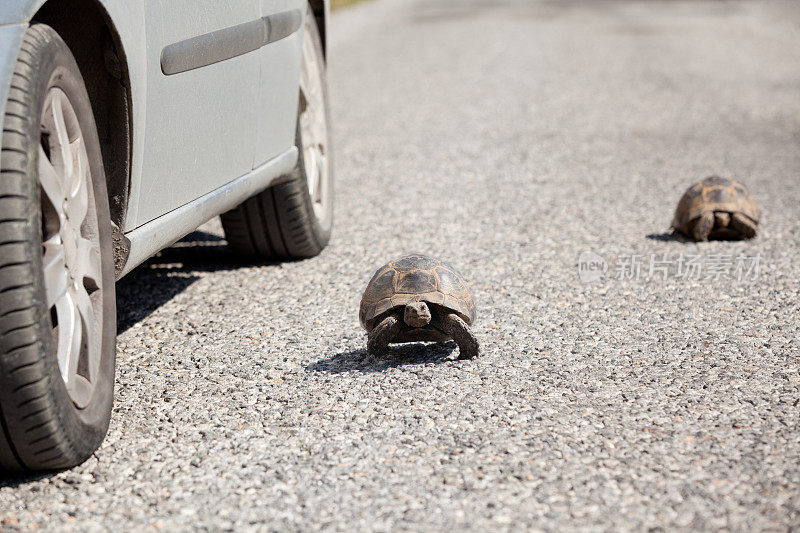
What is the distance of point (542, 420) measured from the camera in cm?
307

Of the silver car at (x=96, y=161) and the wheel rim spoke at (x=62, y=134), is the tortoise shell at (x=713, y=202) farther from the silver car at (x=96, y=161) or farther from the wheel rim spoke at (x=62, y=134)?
the wheel rim spoke at (x=62, y=134)

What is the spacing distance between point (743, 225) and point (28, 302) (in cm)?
426

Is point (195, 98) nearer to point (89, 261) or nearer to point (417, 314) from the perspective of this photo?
point (89, 261)

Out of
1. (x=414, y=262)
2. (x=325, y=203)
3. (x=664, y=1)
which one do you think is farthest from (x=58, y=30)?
(x=664, y=1)

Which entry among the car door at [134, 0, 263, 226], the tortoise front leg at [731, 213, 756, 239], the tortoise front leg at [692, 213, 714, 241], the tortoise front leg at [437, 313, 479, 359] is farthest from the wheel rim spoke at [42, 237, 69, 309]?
the tortoise front leg at [731, 213, 756, 239]

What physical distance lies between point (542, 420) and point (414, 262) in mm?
930

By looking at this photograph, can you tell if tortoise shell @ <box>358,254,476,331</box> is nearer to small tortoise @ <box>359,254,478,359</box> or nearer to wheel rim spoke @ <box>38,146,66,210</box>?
small tortoise @ <box>359,254,478,359</box>

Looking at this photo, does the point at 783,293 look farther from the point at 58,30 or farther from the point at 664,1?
the point at 664,1

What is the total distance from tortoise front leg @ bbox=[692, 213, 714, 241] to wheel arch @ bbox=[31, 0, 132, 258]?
3.54 metres

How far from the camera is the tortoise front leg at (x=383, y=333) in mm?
3537

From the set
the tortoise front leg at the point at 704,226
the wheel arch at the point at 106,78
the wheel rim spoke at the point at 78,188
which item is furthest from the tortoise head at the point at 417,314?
the tortoise front leg at the point at 704,226

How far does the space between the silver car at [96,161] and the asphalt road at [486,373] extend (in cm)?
31

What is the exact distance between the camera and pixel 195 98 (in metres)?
3.35

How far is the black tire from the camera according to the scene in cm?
236
